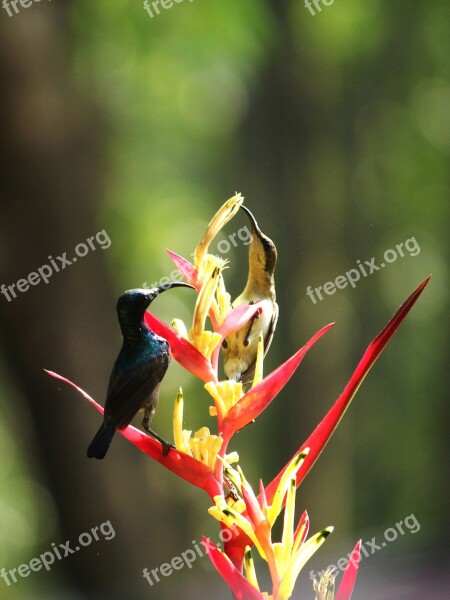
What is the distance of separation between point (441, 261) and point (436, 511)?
1.12m

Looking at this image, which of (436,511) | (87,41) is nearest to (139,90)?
(87,41)

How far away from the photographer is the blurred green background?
1.87 meters

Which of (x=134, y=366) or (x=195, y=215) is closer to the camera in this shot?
(x=134, y=366)

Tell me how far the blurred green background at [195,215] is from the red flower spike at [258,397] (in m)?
1.35

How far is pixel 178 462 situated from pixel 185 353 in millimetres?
72

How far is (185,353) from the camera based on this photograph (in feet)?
1.69

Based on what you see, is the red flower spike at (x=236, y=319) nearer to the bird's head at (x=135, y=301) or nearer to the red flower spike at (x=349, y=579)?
the bird's head at (x=135, y=301)

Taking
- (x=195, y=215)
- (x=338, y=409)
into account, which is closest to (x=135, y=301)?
(x=338, y=409)

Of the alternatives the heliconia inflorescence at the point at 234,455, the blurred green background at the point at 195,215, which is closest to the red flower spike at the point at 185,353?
→ the heliconia inflorescence at the point at 234,455

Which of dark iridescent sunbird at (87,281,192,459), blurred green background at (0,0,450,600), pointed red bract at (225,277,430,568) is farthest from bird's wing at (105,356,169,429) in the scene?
blurred green background at (0,0,450,600)

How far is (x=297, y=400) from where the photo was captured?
262 cm

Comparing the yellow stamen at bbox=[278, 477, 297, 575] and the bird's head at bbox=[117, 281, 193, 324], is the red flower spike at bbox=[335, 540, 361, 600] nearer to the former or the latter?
the yellow stamen at bbox=[278, 477, 297, 575]

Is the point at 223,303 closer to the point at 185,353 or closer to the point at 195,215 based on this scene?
the point at 185,353

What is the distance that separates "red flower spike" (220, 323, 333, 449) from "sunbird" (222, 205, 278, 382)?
0.14ft
